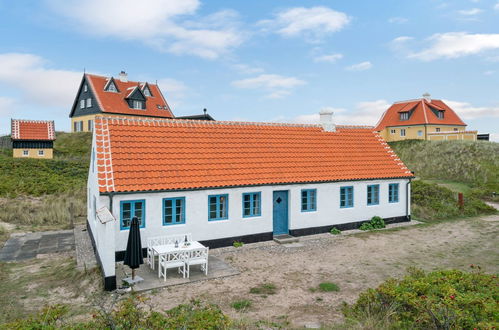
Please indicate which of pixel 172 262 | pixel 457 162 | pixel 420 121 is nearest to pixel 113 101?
pixel 172 262

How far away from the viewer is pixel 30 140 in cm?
3606

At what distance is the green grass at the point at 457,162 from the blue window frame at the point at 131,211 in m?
26.1

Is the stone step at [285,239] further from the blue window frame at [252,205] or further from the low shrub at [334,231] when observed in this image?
the low shrub at [334,231]

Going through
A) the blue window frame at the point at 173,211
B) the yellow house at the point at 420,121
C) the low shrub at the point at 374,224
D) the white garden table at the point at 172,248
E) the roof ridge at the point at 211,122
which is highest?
the yellow house at the point at 420,121

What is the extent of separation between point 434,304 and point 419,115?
50.1m

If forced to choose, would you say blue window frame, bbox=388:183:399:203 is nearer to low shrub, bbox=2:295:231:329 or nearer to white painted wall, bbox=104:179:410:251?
white painted wall, bbox=104:179:410:251

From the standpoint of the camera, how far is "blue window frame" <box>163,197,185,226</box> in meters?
13.5

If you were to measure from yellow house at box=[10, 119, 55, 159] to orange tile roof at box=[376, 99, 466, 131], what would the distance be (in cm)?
4536

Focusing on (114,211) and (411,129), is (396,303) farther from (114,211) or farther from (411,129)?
(411,129)

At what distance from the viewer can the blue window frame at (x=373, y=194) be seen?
1866 centimetres

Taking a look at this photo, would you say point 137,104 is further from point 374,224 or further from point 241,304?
point 241,304

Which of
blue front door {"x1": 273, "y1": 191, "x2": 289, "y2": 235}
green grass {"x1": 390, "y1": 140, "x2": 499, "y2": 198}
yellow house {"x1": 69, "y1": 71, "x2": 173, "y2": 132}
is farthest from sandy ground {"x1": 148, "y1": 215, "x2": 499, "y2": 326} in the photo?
yellow house {"x1": 69, "y1": 71, "x2": 173, "y2": 132}

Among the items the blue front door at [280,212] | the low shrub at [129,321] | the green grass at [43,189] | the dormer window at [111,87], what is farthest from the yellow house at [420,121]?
the low shrub at [129,321]

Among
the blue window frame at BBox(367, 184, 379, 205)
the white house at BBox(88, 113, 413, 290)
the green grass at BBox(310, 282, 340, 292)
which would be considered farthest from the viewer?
the blue window frame at BBox(367, 184, 379, 205)
